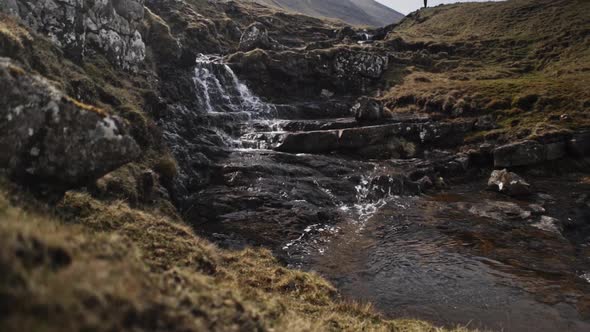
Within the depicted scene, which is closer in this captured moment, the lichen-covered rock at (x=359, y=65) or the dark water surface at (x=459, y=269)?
the dark water surface at (x=459, y=269)

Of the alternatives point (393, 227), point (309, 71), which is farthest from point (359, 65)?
point (393, 227)

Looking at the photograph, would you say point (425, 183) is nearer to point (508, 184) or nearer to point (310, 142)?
point (508, 184)

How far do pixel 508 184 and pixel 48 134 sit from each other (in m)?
34.2

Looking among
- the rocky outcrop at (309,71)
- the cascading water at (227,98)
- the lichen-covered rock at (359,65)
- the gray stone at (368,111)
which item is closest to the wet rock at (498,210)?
the gray stone at (368,111)

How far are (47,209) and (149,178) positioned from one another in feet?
34.4

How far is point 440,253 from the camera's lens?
877 inches

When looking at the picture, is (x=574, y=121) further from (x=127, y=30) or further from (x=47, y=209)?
(x=47, y=209)

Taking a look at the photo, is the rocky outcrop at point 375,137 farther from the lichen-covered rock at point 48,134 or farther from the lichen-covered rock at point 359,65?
the lichen-covered rock at point 48,134

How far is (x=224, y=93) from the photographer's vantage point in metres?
54.9

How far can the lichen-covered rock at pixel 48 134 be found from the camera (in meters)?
8.80

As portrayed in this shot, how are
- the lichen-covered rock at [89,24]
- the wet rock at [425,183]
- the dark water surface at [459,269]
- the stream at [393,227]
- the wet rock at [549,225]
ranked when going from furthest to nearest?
the wet rock at [425,183]
the wet rock at [549,225]
the lichen-covered rock at [89,24]
the stream at [393,227]
the dark water surface at [459,269]

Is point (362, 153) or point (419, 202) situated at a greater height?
point (362, 153)

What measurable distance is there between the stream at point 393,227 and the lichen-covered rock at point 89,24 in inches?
298

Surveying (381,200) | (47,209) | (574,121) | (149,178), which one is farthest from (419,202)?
(47,209)
